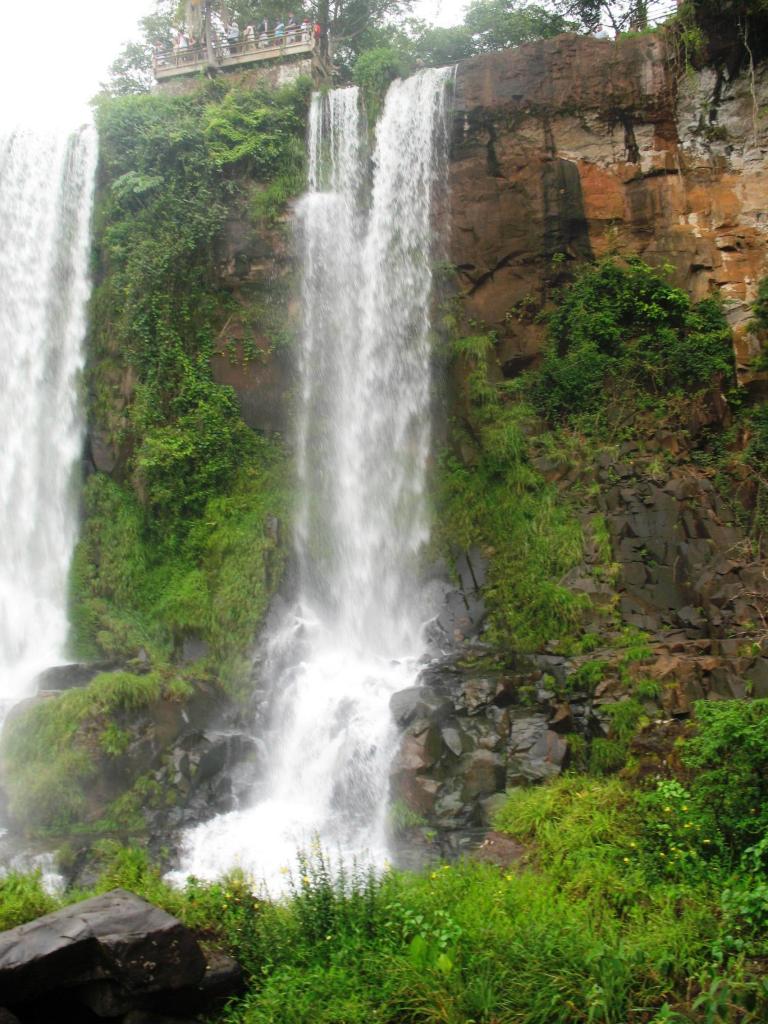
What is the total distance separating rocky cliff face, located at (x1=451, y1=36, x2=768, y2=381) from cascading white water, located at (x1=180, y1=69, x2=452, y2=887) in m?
0.89

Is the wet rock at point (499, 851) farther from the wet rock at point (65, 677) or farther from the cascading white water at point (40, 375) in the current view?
the cascading white water at point (40, 375)

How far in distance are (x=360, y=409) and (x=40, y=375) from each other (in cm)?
599

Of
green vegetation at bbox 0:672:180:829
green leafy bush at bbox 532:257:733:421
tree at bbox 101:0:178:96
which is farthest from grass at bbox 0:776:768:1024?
tree at bbox 101:0:178:96

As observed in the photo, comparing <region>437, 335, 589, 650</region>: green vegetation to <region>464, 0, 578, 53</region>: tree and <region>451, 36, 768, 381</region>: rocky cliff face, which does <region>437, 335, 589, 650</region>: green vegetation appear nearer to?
<region>451, 36, 768, 381</region>: rocky cliff face

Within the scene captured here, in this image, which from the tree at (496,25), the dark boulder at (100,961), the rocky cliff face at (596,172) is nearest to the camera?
the dark boulder at (100,961)

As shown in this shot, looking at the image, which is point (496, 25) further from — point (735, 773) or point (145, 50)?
point (735, 773)

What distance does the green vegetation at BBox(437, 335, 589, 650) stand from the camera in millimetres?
11523

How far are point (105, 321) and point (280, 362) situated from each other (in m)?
3.40

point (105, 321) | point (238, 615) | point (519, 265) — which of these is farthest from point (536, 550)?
point (105, 321)

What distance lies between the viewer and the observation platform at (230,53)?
17.6 metres

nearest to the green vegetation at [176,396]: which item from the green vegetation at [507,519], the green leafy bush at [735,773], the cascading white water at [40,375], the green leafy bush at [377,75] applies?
the cascading white water at [40,375]

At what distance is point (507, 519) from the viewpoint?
12953mm

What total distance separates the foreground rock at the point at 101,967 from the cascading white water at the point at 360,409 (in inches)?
237

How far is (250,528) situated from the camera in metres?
13.7
